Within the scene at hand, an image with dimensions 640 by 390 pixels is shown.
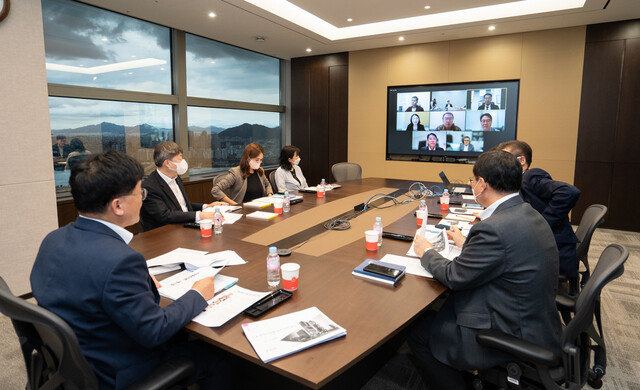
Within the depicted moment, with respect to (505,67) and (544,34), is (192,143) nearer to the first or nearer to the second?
(505,67)

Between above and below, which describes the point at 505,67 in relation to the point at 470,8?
below

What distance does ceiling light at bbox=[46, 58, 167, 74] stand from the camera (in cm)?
438

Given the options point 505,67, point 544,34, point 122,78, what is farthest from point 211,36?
point 544,34

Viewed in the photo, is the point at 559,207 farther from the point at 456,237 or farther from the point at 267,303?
the point at 267,303

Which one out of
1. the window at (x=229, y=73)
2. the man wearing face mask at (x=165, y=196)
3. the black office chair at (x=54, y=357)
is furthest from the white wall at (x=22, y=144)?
the window at (x=229, y=73)

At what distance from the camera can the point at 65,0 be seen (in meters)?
4.36

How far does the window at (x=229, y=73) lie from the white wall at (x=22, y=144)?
275 cm

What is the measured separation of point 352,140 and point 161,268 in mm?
5710

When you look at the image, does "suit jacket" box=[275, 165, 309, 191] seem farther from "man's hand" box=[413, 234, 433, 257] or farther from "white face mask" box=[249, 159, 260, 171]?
"man's hand" box=[413, 234, 433, 257]

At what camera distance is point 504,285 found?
5.27 feet

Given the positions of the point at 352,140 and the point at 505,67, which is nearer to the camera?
the point at 505,67

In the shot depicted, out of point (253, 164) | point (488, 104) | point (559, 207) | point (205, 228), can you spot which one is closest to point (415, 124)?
A: point (488, 104)

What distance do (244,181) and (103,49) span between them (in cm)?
259

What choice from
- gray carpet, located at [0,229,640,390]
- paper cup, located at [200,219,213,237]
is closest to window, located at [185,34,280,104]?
paper cup, located at [200,219,213,237]
